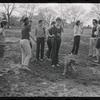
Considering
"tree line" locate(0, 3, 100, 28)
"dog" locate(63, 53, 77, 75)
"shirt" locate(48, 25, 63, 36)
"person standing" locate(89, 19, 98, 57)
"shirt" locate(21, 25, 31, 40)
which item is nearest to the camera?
"dog" locate(63, 53, 77, 75)

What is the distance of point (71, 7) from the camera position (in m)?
46.6

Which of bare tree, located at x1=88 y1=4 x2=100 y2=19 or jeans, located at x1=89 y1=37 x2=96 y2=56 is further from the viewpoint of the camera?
bare tree, located at x1=88 y1=4 x2=100 y2=19

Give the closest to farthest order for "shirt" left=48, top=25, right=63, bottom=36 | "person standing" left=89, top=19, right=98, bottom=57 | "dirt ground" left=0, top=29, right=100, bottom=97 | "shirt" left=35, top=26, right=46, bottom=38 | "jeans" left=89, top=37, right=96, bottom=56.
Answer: "dirt ground" left=0, top=29, right=100, bottom=97, "shirt" left=48, top=25, right=63, bottom=36, "shirt" left=35, top=26, right=46, bottom=38, "person standing" left=89, top=19, right=98, bottom=57, "jeans" left=89, top=37, right=96, bottom=56

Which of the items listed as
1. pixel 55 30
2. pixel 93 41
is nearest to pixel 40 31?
pixel 55 30

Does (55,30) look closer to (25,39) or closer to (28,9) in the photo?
(25,39)

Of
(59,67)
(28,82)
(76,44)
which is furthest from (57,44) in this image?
(76,44)

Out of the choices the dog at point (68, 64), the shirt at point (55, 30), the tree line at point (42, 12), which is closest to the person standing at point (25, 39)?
the shirt at point (55, 30)

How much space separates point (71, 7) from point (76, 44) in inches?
1448

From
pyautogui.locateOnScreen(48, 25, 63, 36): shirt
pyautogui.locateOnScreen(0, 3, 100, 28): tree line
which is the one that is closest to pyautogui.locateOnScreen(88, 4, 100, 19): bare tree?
pyautogui.locateOnScreen(0, 3, 100, 28): tree line

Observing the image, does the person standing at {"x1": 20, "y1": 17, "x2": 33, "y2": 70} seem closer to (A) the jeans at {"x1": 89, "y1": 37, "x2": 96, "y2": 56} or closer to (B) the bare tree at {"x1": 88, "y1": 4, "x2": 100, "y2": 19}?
(A) the jeans at {"x1": 89, "y1": 37, "x2": 96, "y2": 56}

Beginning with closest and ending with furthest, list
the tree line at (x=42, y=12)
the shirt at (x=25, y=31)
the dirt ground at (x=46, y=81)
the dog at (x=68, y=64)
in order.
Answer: the dirt ground at (x=46, y=81)
the dog at (x=68, y=64)
the shirt at (x=25, y=31)
the tree line at (x=42, y=12)

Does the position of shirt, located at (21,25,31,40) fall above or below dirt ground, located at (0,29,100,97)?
above

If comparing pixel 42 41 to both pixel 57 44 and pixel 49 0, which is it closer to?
pixel 57 44

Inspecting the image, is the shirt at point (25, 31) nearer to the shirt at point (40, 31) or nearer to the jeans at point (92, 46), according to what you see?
the shirt at point (40, 31)
